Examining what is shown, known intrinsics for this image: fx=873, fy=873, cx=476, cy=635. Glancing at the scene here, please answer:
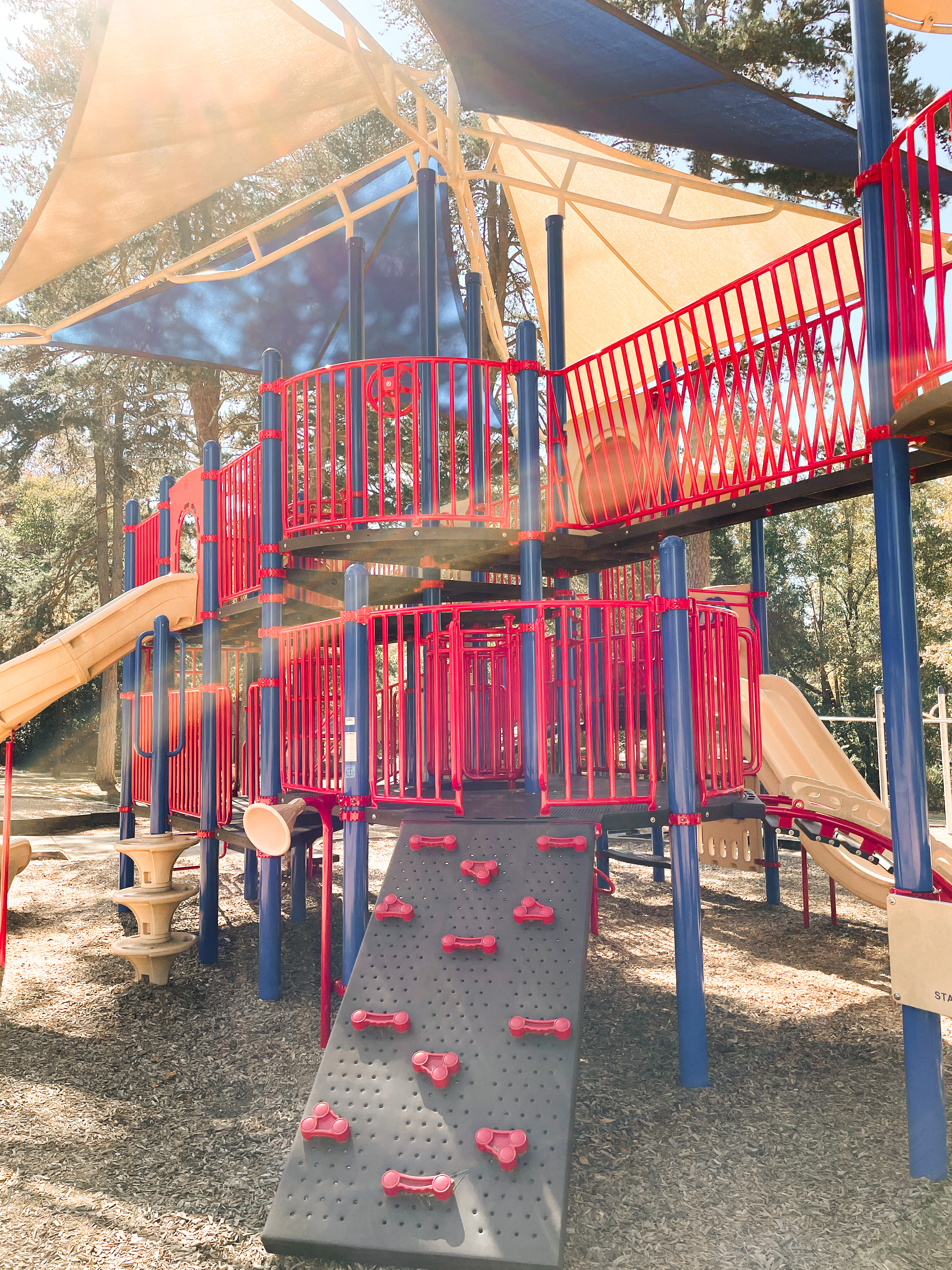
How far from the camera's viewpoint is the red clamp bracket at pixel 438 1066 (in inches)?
160

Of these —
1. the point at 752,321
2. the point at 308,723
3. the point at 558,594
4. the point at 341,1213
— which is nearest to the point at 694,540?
the point at 752,321

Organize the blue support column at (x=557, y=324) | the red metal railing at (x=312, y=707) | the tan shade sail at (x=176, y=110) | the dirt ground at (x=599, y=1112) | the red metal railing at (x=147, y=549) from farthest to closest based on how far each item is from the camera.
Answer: the red metal railing at (x=147, y=549)
the blue support column at (x=557, y=324)
the tan shade sail at (x=176, y=110)
the red metal railing at (x=312, y=707)
the dirt ground at (x=599, y=1112)

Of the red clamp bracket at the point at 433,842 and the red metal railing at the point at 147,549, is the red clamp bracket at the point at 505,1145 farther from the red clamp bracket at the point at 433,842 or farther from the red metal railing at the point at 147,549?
the red metal railing at the point at 147,549

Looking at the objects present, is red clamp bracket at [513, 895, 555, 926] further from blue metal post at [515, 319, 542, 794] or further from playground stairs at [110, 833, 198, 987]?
playground stairs at [110, 833, 198, 987]

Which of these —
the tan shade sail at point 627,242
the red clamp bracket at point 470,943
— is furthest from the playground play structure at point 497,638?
the tan shade sail at point 627,242

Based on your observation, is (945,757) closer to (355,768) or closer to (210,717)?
(355,768)

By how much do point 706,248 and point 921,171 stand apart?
19.8 feet

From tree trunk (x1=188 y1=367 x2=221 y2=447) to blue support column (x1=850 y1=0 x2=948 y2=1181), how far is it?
17733 mm

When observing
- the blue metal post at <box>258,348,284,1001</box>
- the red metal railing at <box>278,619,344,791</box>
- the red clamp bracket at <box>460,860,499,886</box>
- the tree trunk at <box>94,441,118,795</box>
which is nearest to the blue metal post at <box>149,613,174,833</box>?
the blue metal post at <box>258,348,284,1001</box>

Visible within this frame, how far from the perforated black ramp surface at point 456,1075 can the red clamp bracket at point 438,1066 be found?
0.04m

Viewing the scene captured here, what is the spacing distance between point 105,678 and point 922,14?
21828mm

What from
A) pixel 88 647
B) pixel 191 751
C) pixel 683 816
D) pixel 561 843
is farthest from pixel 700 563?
pixel 561 843

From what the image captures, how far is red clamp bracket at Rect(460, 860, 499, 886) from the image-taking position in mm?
5098

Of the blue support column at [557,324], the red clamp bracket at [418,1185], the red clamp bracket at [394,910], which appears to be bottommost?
the red clamp bracket at [418,1185]
